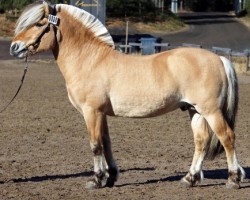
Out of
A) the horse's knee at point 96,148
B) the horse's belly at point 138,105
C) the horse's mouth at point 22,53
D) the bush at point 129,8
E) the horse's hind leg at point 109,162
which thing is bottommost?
the bush at point 129,8

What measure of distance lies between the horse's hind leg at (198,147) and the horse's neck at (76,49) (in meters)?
1.34

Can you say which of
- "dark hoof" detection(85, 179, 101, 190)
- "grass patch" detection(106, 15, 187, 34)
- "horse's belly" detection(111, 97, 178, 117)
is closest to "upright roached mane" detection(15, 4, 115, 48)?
"horse's belly" detection(111, 97, 178, 117)

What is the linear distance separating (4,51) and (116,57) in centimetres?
3152

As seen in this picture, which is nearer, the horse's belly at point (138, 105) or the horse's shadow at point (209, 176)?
the horse's belly at point (138, 105)

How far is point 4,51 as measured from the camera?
39781 millimetres

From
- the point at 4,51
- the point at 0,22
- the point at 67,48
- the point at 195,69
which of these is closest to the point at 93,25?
the point at 67,48

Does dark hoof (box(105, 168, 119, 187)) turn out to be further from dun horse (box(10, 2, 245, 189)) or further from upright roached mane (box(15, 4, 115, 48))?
upright roached mane (box(15, 4, 115, 48))

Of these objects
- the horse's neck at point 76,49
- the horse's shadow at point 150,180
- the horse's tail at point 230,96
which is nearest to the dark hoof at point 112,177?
the horse's shadow at point 150,180

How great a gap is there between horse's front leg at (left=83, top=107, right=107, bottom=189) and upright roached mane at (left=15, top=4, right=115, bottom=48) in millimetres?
990

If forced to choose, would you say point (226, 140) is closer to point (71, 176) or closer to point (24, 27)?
point (71, 176)

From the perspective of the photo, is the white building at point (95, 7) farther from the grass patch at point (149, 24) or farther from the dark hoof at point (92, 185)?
the dark hoof at point (92, 185)

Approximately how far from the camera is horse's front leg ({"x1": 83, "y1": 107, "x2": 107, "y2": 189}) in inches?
338

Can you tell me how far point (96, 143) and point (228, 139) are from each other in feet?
5.00

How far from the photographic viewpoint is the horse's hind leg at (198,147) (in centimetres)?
900
